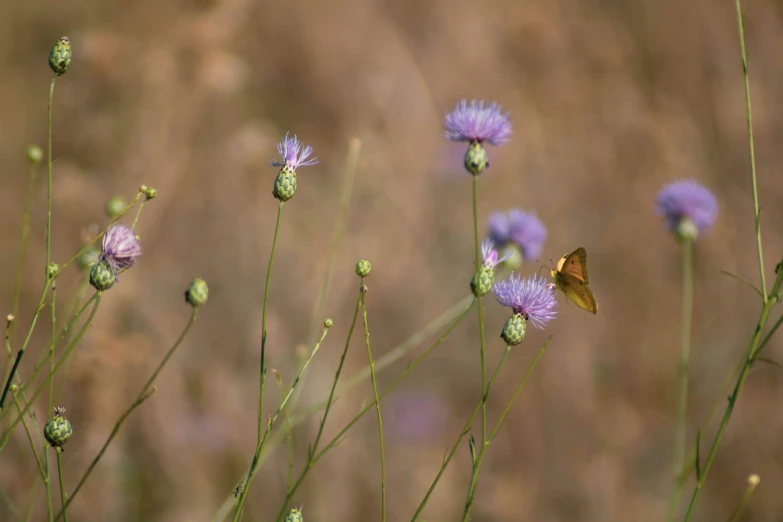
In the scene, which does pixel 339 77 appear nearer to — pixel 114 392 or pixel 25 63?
pixel 25 63

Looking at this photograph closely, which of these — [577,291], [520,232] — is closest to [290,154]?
[577,291]

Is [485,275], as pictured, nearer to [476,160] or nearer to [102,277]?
[476,160]

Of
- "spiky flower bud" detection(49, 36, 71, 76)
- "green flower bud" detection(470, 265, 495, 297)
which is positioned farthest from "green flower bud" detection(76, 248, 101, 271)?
"green flower bud" detection(470, 265, 495, 297)

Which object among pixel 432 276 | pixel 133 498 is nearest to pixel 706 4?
pixel 432 276

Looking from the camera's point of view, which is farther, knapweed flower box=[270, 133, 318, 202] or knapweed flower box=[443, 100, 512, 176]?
knapweed flower box=[443, 100, 512, 176]

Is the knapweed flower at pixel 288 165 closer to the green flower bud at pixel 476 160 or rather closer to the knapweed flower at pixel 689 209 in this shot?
the green flower bud at pixel 476 160

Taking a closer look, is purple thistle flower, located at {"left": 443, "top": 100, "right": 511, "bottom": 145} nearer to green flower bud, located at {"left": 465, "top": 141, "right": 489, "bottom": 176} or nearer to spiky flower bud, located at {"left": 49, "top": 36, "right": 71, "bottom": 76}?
green flower bud, located at {"left": 465, "top": 141, "right": 489, "bottom": 176}

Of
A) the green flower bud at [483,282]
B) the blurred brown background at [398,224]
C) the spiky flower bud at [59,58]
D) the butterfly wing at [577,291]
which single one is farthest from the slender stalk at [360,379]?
the blurred brown background at [398,224]
